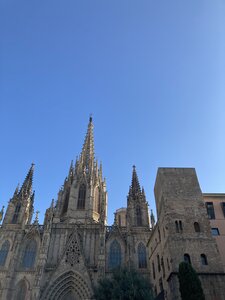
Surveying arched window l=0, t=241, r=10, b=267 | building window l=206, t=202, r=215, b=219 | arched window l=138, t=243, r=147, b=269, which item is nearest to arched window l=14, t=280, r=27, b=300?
arched window l=0, t=241, r=10, b=267

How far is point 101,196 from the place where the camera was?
41062mm

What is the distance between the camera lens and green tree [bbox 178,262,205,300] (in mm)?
15342

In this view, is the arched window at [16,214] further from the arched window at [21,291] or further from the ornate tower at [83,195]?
the arched window at [21,291]

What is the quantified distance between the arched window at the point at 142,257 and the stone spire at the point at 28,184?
60.1 feet

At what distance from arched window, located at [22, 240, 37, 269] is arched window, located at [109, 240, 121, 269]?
9234 millimetres

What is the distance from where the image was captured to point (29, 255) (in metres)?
32.3

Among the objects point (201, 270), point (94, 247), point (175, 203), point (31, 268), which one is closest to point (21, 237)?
point (31, 268)

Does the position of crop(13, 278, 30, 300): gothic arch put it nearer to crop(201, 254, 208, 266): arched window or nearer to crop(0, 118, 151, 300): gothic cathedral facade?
crop(0, 118, 151, 300): gothic cathedral facade

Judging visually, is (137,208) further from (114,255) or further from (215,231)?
(215,231)

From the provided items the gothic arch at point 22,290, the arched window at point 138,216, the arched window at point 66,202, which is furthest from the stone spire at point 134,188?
the gothic arch at point 22,290

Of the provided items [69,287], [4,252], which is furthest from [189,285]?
[4,252]

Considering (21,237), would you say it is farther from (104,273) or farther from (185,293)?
(185,293)

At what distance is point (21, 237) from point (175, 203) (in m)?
20.8

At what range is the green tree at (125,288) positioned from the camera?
2053cm
